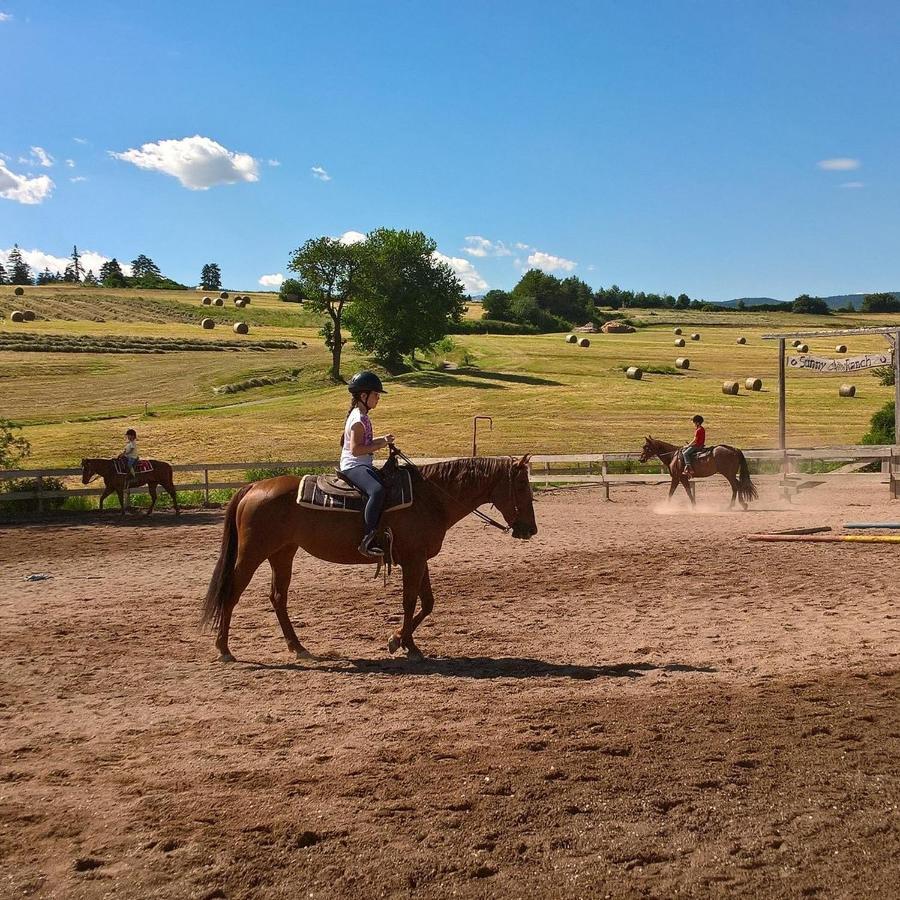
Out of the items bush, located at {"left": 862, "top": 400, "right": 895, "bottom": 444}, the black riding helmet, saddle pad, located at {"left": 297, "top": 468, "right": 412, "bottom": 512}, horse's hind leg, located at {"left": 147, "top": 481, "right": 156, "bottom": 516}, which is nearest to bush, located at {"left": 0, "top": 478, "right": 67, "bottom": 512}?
horse's hind leg, located at {"left": 147, "top": 481, "right": 156, "bottom": 516}

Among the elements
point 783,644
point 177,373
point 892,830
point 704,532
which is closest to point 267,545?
point 783,644

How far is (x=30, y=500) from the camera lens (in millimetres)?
20891

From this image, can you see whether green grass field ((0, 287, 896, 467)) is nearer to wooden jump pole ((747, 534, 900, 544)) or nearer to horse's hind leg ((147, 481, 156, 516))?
horse's hind leg ((147, 481, 156, 516))

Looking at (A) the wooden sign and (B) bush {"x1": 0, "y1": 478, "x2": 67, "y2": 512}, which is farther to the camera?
(A) the wooden sign

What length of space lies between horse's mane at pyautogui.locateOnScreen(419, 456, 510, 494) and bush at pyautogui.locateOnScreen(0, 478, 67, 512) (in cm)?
1510

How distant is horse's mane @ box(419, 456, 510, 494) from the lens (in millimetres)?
8930

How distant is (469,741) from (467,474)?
3.31 m

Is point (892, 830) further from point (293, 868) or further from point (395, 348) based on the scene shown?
point (395, 348)

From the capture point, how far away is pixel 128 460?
66.9ft

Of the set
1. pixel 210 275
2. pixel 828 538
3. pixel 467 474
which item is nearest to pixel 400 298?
pixel 828 538

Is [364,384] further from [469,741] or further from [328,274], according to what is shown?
[328,274]

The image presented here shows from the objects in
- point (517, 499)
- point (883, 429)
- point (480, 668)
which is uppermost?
point (517, 499)

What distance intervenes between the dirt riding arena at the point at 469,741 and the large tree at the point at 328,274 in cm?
4250

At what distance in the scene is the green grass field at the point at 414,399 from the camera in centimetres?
3419
